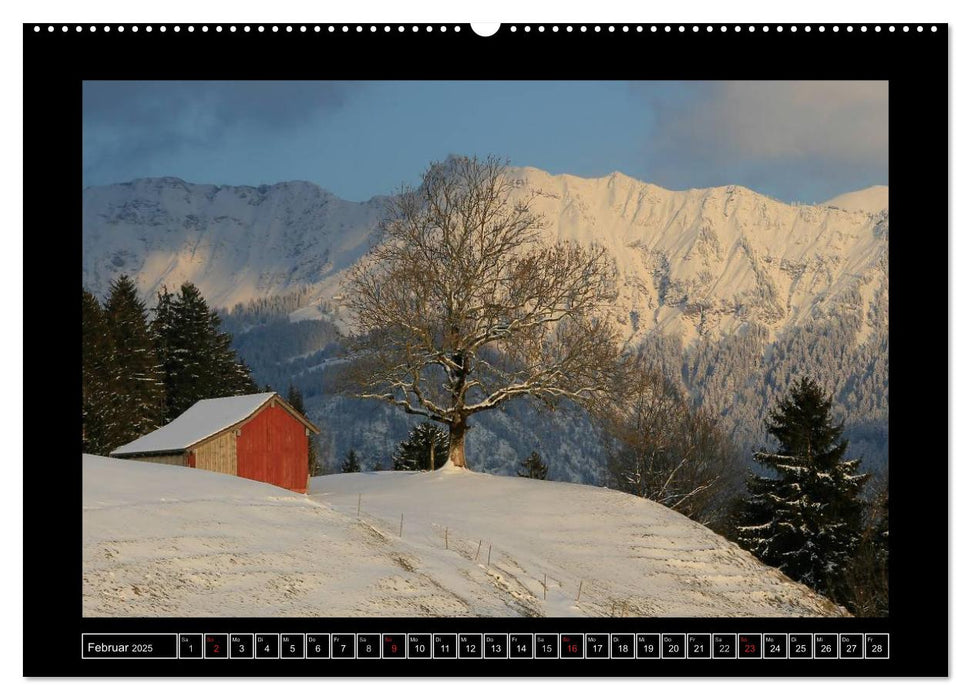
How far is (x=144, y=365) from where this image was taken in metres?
66.8

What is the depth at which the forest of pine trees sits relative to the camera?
2250 inches

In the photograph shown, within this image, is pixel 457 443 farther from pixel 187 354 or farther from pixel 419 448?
pixel 187 354

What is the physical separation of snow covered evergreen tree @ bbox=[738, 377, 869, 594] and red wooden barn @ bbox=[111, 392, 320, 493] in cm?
1824

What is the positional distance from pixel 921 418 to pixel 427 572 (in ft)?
38.2

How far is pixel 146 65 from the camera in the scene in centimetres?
988

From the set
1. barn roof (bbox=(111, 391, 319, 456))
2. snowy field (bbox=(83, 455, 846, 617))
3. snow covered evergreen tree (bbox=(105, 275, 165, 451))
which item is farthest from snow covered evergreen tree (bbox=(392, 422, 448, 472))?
snowy field (bbox=(83, 455, 846, 617))

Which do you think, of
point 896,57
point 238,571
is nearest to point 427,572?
point 238,571

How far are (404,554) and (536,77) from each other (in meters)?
12.9

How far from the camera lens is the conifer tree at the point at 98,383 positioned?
54250 mm

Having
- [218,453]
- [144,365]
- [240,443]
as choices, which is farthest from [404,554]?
[144,365]

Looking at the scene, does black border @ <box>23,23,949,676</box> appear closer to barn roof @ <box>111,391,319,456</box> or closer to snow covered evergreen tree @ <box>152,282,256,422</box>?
barn roof @ <box>111,391,319,456</box>

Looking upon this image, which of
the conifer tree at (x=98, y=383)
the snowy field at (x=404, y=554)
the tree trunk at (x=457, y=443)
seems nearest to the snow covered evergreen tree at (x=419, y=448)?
the conifer tree at (x=98, y=383)

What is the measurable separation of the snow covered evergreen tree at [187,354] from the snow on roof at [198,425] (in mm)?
31827

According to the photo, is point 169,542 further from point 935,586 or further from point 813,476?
point 813,476
